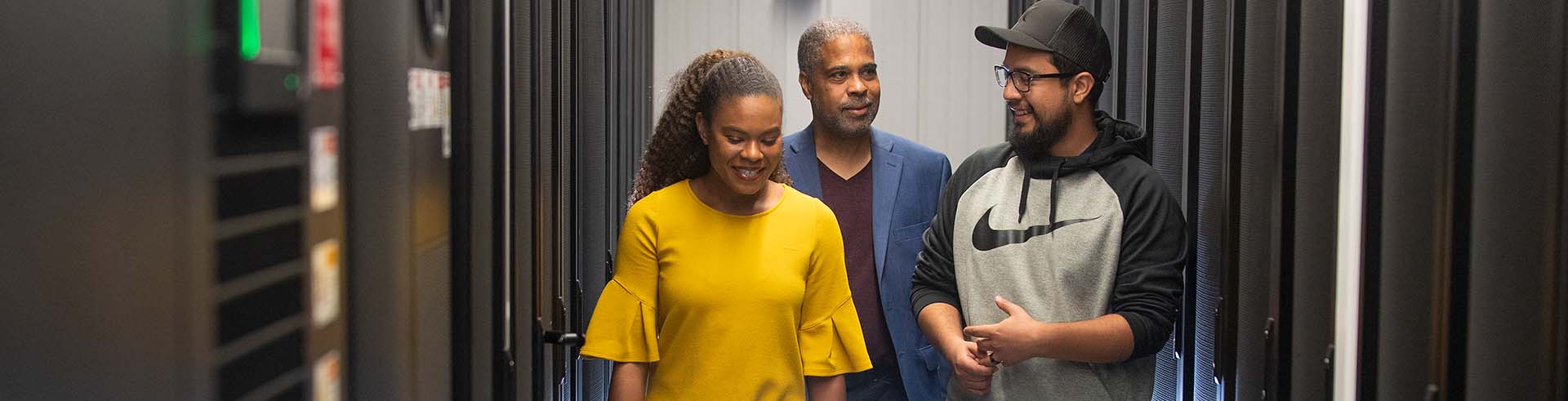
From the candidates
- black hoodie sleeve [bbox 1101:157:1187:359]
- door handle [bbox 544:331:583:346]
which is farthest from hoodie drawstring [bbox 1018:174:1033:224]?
door handle [bbox 544:331:583:346]

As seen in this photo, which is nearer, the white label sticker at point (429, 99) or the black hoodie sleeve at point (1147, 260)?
the white label sticker at point (429, 99)

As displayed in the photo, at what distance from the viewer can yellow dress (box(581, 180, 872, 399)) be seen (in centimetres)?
172

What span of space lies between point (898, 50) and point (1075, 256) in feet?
6.47

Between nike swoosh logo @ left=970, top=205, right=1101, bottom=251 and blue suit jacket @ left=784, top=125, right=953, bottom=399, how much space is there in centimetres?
30

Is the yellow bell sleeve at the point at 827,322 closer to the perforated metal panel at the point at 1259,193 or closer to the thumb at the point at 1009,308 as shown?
the thumb at the point at 1009,308

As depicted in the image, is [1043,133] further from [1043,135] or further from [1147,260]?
[1147,260]

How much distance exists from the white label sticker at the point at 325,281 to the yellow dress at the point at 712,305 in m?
0.90

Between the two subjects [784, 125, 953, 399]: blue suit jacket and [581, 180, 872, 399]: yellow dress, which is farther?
[784, 125, 953, 399]: blue suit jacket

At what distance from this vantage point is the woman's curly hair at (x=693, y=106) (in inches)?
70.1

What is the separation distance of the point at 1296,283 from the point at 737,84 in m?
0.78

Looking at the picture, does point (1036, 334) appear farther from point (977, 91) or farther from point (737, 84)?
point (977, 91)

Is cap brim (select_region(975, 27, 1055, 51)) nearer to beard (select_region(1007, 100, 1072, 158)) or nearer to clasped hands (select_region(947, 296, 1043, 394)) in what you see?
beard (select_region(1007, 100, 1072, 158))

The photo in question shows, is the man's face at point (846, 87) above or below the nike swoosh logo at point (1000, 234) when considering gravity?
above

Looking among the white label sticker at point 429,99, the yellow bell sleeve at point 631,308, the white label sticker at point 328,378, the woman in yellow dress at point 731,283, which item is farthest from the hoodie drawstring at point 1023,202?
the white label sticker at point 328,378
